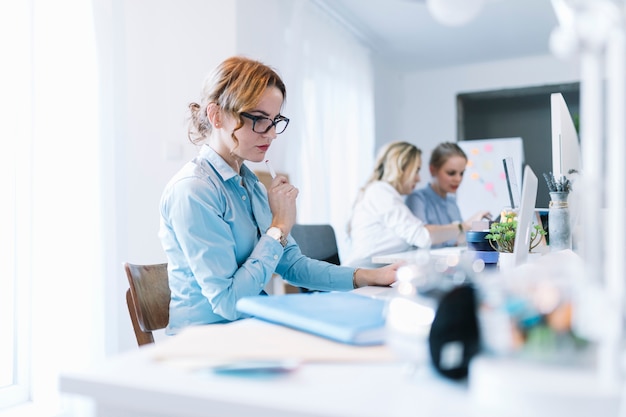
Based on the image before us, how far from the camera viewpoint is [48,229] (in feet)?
7.23

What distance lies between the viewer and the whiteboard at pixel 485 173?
5406mm

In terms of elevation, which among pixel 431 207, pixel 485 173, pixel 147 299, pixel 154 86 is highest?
pixel 154 86

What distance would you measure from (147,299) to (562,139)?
1.23m

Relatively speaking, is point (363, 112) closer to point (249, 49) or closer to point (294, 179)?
point (294, 179)

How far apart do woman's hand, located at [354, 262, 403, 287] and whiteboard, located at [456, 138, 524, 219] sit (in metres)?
4.17

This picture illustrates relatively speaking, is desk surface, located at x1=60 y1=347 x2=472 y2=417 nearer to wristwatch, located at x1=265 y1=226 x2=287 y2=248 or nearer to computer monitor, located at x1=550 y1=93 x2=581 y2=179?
wristwatch, located at x1=265 y1=226 x2=287 y2=248

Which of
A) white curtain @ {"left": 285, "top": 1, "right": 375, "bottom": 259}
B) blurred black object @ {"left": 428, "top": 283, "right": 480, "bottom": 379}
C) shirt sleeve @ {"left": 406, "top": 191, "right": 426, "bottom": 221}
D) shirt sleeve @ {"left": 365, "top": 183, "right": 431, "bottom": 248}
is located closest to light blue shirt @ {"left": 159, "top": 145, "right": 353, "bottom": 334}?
blurred black object @ {"left": 428, "top": 283, "right": 480, "bottom": 379}

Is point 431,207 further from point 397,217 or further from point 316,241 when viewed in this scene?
point 316,241

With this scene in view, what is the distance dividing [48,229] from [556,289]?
81.2 inches

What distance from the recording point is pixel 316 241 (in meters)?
2.40

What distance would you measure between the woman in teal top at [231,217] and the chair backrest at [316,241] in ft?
2.23

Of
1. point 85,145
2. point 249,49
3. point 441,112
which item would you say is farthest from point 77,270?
point 441,112

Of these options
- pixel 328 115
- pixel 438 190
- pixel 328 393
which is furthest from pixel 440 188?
pixel 328 393

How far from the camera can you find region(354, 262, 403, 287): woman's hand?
1388 millimetres
